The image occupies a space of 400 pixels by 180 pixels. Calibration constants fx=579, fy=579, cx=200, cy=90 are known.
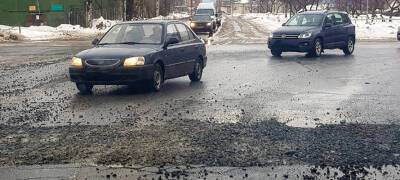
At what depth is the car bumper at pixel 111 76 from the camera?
11.0m

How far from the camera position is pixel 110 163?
5910 mm

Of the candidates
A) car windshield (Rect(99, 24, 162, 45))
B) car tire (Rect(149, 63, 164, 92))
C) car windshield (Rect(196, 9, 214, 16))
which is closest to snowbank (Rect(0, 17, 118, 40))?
car windshield (Rect(196, 9, 214, 16))

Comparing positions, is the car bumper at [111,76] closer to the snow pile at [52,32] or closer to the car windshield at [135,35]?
the car windshield at [135,35]

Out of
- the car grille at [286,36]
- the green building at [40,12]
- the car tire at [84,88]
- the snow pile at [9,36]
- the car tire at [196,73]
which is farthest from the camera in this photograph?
the green building at [40,12]

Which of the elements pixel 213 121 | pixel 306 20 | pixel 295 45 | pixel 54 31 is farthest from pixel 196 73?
pixel 54 31

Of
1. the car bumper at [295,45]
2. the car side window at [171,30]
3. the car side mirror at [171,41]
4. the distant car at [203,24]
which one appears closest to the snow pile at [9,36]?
the distant car at [203,24]

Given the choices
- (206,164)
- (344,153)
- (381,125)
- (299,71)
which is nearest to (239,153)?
(206,164)

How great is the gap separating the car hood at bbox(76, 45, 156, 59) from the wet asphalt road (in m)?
0.76

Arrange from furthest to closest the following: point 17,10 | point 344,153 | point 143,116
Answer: point 17,10, point 143,116, point 344,153

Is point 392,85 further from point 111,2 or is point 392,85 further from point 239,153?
point 111,2

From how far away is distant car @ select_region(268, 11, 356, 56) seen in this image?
19.7 metres

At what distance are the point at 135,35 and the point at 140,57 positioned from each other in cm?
123

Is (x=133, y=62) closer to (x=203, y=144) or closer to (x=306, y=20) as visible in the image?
(x=203, y=144)

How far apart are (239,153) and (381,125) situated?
8.33ft
